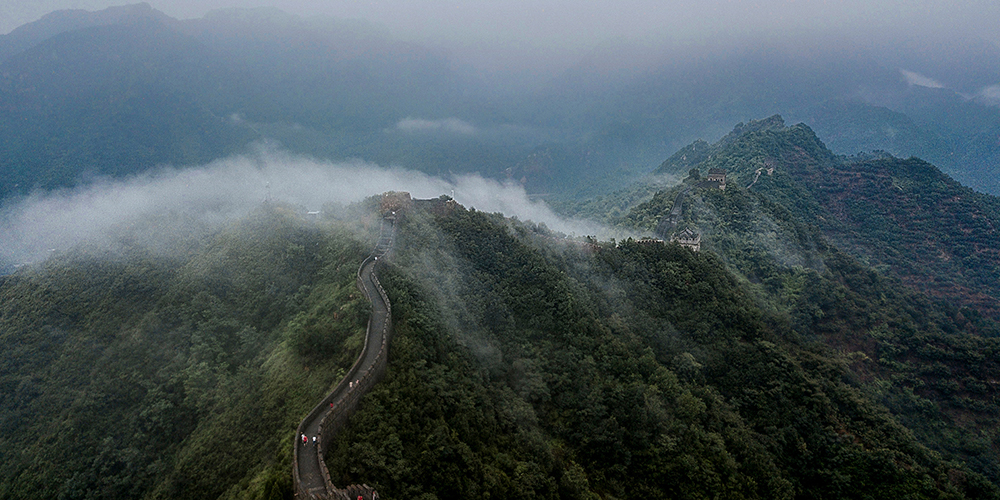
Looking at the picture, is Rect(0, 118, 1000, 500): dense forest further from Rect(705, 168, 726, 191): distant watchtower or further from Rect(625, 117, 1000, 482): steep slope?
Rect(705, 168, 726, 191): distant watchtower

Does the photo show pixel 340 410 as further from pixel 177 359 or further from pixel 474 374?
pixel 177 359

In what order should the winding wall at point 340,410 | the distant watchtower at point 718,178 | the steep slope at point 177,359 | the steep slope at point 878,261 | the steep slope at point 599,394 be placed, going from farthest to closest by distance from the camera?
the distant watchtower at point 718,178 → the steep slope at point 878,261 → the steep slope at point 177,359 → the steep slope at point 599,394 → the winding wall at point 340,410

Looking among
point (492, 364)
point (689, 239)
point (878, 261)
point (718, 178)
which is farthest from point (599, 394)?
point (878, 261)

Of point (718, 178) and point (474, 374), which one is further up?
point (718, 178)

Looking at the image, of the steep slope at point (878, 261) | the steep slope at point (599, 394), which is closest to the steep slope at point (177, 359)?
the steep slope at point (599, 394)

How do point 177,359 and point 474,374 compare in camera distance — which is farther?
point 177,359

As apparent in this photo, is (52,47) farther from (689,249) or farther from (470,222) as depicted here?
(689,249)

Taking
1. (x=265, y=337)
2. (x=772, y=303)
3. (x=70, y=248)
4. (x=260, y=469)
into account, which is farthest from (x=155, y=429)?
(x=772, y=303)

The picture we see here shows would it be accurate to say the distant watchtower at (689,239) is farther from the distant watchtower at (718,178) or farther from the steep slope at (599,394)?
the distant watchtower at (718,178)

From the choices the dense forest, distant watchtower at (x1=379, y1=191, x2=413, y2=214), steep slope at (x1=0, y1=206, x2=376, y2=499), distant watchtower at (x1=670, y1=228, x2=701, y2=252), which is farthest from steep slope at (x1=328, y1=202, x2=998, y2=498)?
distant watchtower at (x1=670, y1=228, x2=701, y2=252)
